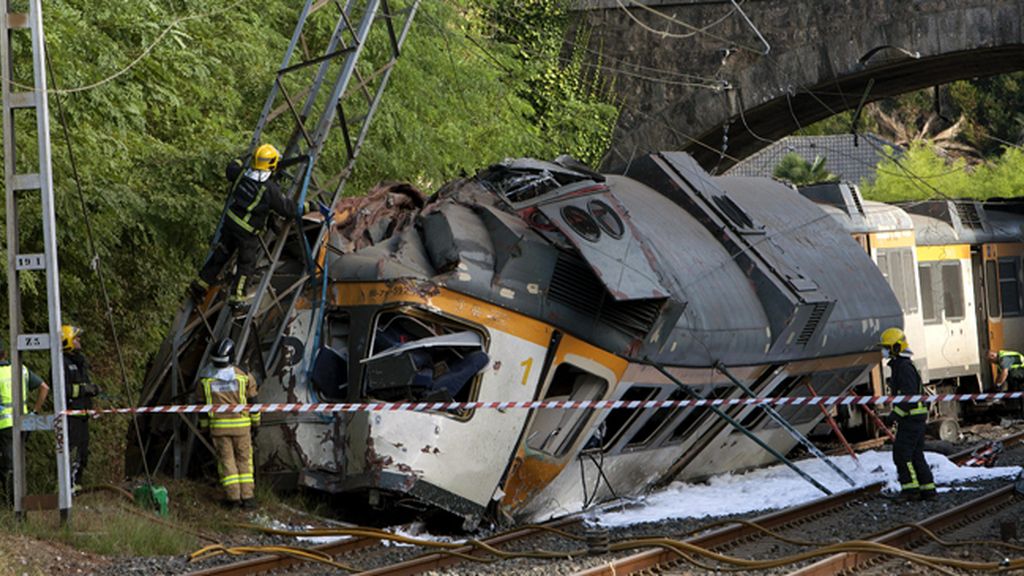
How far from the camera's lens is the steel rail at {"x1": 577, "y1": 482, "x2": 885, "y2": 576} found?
11.0 m

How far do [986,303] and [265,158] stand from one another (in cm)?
1462

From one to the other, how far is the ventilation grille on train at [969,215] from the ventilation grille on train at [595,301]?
488 inches

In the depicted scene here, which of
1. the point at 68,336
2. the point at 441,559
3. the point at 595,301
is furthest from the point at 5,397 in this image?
the point at 595,301

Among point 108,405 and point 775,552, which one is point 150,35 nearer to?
point 108,405

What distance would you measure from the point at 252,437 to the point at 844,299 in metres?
6.80

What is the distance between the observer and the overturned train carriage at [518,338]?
1298 centimetres

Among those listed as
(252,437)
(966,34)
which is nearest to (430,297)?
(252,437)

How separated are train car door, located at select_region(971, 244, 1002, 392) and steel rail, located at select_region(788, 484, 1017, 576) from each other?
30.6 ft

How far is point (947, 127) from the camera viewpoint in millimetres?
70875

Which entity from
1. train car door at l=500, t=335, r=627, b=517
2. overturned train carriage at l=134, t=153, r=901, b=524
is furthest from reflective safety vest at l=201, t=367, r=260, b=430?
train car door at l=500, t=335, r=627, b=517

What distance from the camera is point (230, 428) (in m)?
13.3

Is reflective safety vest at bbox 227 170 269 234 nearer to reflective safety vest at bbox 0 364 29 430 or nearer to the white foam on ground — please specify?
reflective safety vest at bbox 0 364 29 430

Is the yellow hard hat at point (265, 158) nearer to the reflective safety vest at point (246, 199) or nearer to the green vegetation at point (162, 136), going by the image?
the reflective safety vest at point (246, 199)

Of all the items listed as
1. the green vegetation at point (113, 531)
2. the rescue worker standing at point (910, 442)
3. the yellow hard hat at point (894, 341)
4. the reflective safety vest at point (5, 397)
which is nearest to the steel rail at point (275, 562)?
the green vegetation at point (113, 531)
